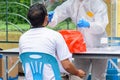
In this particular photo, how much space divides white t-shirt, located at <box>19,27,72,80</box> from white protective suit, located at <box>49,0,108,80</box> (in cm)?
109

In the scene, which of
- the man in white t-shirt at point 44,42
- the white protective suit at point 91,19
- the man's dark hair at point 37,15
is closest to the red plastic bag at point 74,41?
the white protective suit at point 91,19

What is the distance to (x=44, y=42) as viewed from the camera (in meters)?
3.25

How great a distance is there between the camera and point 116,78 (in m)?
5.30

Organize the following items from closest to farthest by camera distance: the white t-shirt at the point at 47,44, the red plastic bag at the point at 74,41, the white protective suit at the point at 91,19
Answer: the white t-shirt at the point at 47,44
the red plastic bag at the point at 74,41
the white protective suit at the point at 91,19

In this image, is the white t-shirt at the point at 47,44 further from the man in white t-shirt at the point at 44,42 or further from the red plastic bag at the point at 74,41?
the red plastic bag at the point at 74,41

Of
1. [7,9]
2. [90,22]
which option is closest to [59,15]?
[90,22]

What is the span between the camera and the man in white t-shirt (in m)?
3.25

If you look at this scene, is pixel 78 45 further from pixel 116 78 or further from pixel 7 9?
pixel 7 9

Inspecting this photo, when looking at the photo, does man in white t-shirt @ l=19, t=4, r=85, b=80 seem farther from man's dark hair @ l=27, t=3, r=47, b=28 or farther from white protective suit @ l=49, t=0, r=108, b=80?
white protective suit @ l=49, t=0, r=108, b=80

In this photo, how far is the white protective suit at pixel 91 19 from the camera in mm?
4383

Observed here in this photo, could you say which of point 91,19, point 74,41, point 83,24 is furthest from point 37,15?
point 91,19

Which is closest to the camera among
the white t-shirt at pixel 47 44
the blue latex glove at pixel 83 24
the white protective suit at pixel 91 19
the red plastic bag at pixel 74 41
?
the white t-shirt at pixel 47 44

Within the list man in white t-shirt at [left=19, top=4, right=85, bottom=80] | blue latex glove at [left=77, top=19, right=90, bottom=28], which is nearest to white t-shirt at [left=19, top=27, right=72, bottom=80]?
man in white t-shirt at [left=19, top=4, right=85, bottom=80]

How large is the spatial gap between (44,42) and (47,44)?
29 mm
